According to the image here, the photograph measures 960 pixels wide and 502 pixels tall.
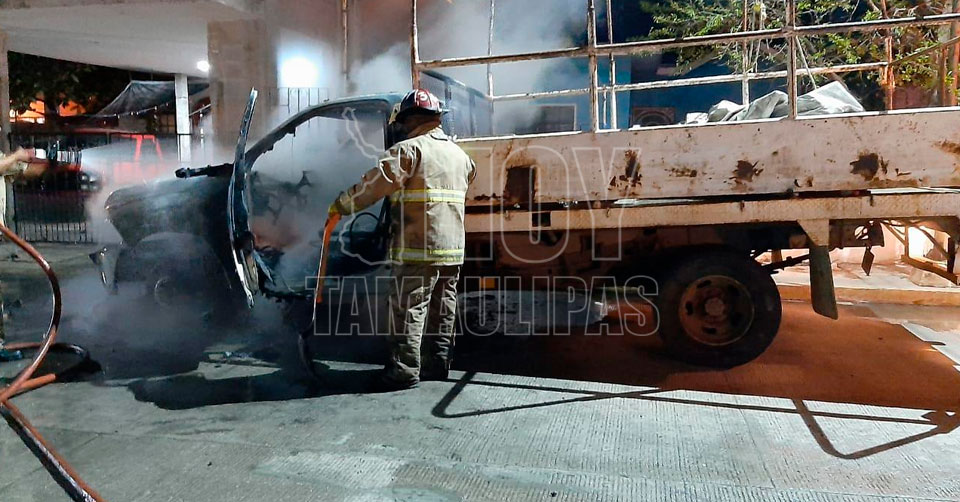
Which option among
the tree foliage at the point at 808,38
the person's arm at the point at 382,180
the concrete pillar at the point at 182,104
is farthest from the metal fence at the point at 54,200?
the tree foliage at the point at 808,38

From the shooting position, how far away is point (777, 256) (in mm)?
4922

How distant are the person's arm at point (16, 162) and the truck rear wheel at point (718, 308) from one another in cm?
412

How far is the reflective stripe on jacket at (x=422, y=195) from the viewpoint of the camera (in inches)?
149

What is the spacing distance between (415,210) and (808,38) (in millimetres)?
7822

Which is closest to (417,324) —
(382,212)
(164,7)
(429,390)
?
(429,390)

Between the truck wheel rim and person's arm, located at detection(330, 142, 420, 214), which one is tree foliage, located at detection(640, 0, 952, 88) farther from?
person's arm, located at detection(330, 142, 420, 214)

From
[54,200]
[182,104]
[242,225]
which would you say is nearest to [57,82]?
[182,104]

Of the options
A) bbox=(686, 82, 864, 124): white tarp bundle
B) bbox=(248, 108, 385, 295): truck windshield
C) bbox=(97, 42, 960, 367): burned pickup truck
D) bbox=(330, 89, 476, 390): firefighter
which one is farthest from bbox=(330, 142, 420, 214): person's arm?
bbox=(686, 82, 864, 124): white tarp bundle

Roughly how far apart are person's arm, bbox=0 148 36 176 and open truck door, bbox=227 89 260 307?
3.96 ft

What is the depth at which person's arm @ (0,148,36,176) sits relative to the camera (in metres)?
3.99

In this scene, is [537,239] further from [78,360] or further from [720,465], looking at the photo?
→ [78,360]

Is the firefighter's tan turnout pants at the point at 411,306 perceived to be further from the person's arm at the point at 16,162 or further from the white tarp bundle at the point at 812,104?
the person's arm at the point at 16,162

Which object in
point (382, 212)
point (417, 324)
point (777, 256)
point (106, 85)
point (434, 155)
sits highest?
point (106, 85)

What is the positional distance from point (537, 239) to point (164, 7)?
6.53m
